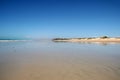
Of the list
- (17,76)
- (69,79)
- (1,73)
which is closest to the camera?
(69,79)

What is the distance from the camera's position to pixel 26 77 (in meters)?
4.57

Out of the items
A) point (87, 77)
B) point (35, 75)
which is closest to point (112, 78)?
point (87, 77)

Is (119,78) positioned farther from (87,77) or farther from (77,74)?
(77,74)

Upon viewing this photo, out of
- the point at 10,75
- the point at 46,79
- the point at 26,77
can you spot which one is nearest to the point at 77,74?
the point at 46,79

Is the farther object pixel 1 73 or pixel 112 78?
pixel 1 73

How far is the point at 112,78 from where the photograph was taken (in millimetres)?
4441

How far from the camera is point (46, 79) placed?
14.4 ft

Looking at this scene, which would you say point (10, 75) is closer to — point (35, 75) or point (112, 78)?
point (35, 75)

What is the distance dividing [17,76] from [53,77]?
3.72ft

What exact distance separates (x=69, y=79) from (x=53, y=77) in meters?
0.52

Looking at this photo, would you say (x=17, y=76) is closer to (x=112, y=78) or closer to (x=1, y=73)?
(x=1, y=73)

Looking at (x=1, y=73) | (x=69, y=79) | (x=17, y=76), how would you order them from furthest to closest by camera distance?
Answer: (x=1, y=73) < (x=17, y=76) < (x=69, y=79)

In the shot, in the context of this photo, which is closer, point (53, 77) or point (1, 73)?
point (53, 77)

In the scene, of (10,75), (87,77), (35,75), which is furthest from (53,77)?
(10,75)
